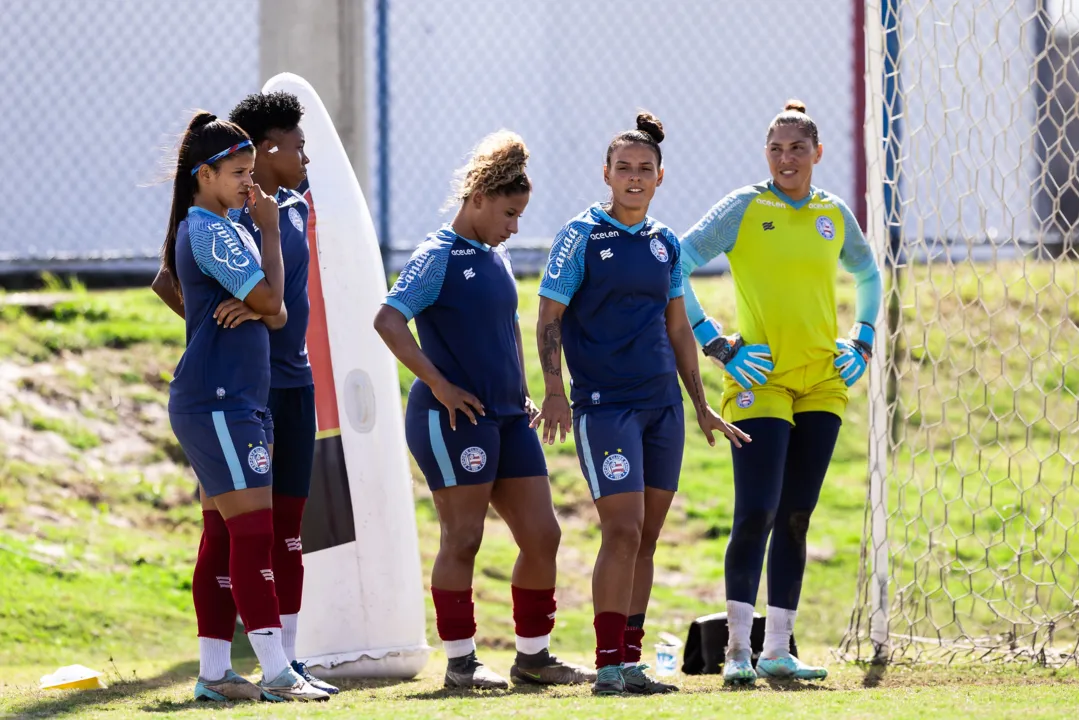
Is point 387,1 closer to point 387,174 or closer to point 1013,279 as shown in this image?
point 387,174

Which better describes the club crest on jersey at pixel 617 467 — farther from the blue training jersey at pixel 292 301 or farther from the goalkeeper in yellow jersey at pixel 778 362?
the blue training jersey at pixel 292 301

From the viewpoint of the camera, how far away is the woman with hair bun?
14.5 ft

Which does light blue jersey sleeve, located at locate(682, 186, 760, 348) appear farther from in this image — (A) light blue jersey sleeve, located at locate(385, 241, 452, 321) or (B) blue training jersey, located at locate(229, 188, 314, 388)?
(B) blue training jersey, located at locate(229, 188, 314, 388)

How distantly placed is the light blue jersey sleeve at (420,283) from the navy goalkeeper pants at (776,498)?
111 cm

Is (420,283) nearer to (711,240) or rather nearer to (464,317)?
(464,317)

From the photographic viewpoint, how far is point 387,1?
8672 millimetres

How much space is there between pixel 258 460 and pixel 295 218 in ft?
2.96

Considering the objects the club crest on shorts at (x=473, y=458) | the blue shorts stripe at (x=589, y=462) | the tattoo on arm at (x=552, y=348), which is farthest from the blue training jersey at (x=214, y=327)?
the blue shorts stripe at (x=589, y=462)

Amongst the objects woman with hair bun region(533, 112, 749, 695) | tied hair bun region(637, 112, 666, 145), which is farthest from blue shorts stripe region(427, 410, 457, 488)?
tied hair bun region(637, 112, 666, 145)

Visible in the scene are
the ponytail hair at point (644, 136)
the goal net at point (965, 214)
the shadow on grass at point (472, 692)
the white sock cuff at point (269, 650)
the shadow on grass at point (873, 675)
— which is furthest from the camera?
the goal net at point (965, 214)

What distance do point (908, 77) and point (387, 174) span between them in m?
3.65

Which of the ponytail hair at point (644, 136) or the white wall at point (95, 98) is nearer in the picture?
the ponytail hair at point (644, 136)

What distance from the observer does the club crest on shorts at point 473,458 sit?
4523 mm

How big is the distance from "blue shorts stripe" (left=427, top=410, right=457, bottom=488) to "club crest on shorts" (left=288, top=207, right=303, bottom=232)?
0.75 m
